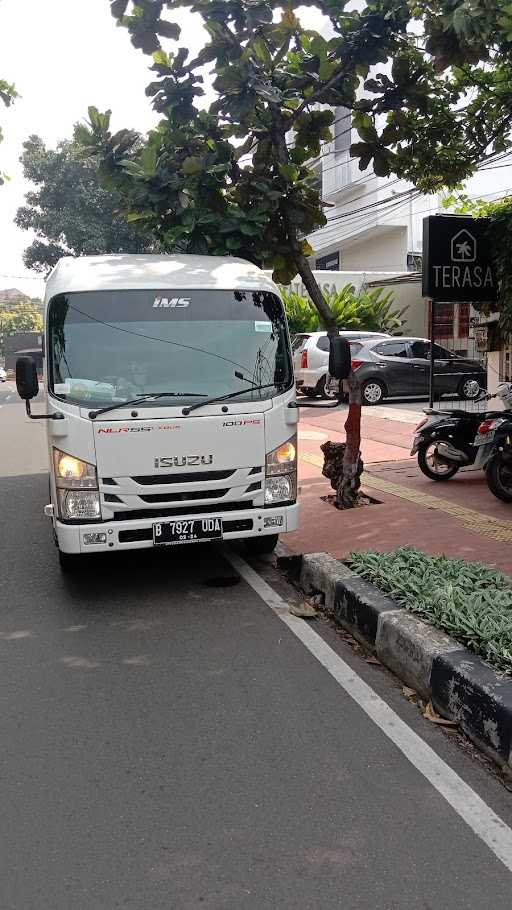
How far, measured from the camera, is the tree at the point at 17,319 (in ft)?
264

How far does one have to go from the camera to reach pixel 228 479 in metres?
5.20

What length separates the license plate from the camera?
5082 millimetres

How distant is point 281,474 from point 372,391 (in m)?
11.9

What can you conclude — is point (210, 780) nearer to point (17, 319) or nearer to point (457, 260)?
point (457, 260)

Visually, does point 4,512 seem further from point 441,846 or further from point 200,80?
point 441,846

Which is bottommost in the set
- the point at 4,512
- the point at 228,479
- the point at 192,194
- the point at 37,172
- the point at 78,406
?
the point at 4,512

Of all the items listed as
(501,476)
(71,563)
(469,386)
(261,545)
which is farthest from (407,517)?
(469,386)

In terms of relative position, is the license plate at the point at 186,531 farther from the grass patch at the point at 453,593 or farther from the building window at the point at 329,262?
the building window at the point at 329,262

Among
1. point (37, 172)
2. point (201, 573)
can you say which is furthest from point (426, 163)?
point (37, 172)

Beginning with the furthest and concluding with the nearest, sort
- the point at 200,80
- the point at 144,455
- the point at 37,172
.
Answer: the point at 37,172, the point at 200,80, the point at 144,455

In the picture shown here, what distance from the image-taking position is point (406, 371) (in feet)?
55.8

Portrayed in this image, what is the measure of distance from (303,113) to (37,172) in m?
30.1

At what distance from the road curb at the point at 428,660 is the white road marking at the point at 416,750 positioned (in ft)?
0.72

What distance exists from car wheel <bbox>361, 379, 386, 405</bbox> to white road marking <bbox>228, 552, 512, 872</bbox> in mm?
12201
